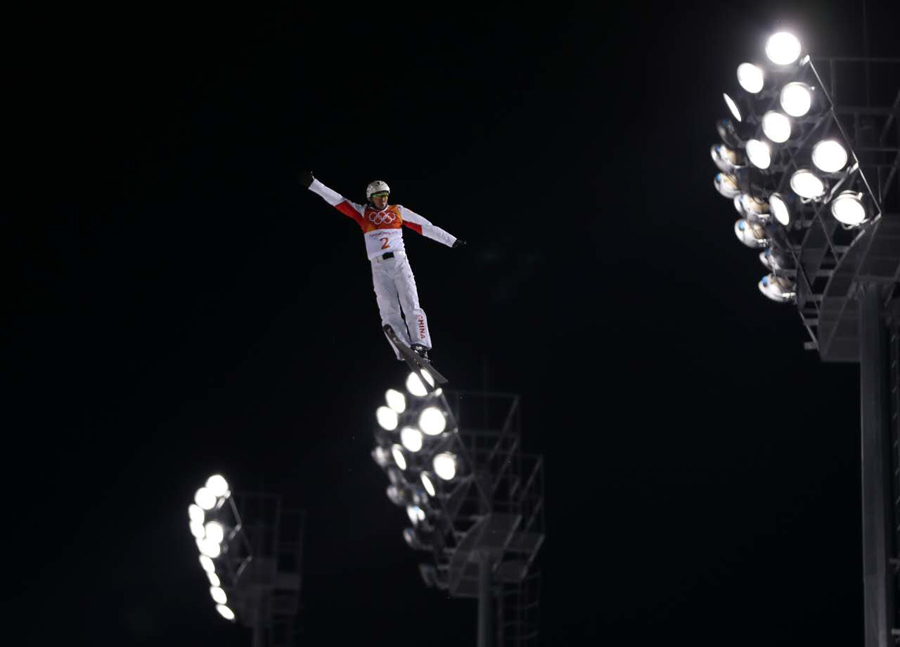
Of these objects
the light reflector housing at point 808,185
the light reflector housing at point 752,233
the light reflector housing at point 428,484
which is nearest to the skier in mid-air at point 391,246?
the light reflector housing at point 808,185

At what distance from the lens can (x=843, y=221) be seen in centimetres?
1698

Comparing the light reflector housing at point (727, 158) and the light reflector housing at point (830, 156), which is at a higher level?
the light reflector housing at point (727, 158)

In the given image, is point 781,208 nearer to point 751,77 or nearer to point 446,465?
point 751,77

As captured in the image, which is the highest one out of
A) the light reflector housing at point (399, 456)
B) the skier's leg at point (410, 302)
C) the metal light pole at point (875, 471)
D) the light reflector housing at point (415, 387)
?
the light reflector housing at point (415, 387)

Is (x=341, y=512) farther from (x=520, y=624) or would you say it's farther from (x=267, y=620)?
(x=520, y=624)

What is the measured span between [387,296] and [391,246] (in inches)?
28.9

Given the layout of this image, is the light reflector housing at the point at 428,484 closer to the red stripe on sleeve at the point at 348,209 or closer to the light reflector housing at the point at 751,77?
the light reflector housing at the point at 751,77

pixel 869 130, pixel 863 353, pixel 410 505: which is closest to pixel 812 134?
pixel 869 130

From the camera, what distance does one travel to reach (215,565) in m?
33.8

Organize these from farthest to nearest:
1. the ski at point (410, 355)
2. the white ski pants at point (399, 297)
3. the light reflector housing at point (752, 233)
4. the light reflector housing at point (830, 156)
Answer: the light reflector housing at point (752, 233), the ski at point (410, 355), the light reflector housing at point (830, 156), the white ski pants at point (399, 297)

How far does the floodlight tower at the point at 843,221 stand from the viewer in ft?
55.3

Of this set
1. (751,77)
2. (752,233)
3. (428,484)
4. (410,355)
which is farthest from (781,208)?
(428,484)

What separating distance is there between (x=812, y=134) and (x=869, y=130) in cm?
70

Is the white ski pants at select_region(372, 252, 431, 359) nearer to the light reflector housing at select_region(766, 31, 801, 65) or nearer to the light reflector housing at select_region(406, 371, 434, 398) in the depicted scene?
the light reflector housing at select_region(766, 31, 801, 65)
